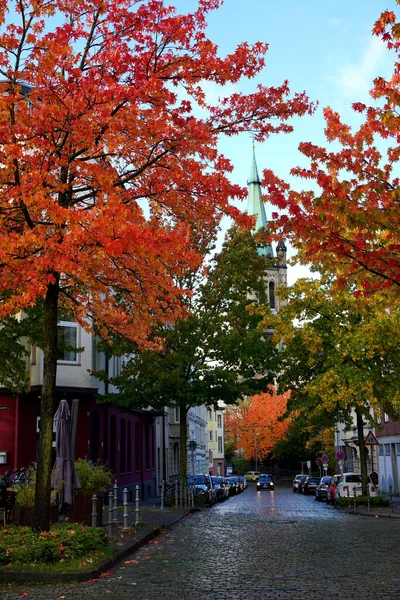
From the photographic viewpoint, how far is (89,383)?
31.8 m

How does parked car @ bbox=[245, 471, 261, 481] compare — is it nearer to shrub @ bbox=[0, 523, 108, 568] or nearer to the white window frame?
the white window frame

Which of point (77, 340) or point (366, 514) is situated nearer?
point (366, 514)

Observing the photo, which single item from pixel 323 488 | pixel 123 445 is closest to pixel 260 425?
pixel 323 488

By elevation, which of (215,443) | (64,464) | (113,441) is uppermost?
(215,443)

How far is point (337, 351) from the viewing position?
31.9m

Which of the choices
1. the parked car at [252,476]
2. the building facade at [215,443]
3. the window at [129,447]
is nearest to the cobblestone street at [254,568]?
the window at [129,447]

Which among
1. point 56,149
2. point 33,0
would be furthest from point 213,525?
point 33,0

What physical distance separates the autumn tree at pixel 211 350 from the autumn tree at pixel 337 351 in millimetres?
1443

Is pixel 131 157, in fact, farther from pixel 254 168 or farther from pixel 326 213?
pixel 254 168

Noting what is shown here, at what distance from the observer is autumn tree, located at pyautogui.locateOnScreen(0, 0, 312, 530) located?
39.8 feet

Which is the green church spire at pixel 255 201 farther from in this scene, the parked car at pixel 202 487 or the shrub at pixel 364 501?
the shrub at pixel 364 501

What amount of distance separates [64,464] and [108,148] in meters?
6.73

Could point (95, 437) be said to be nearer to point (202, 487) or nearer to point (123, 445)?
point (123, 445)

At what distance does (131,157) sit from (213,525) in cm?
1211
